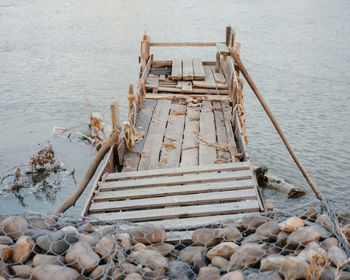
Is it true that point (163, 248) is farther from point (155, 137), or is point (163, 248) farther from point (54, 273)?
point (155, 137)

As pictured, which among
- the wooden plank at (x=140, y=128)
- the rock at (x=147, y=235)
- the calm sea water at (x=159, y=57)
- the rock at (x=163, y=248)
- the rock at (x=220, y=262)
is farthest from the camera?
the calm sea water at (x=159, y=57)

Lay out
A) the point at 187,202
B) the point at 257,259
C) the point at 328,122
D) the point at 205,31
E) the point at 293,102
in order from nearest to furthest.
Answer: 1. the point at 257,259
2. the point at 187,202
3. the point at 328,122
4. the point at 293,102
5. the point at 205,31

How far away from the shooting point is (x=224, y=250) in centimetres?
349

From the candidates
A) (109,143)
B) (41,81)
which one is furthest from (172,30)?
(109,143)

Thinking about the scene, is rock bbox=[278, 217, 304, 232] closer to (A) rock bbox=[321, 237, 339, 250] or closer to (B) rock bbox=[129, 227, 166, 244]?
(A) rock bbox=[321, 237, 339, 250]

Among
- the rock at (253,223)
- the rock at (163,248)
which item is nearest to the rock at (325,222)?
the rock at (253,223)

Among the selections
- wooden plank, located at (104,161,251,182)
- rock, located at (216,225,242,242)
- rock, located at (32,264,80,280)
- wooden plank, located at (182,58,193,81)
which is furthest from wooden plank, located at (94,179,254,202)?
wooden plank, located at (182,58,193,81)

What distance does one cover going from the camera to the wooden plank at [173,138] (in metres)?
7.20

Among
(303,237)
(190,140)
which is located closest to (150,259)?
(303,237)

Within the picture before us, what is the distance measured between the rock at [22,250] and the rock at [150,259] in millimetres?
996

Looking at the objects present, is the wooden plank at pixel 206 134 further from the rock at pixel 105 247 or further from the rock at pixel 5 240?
the rock at pixel 5 240

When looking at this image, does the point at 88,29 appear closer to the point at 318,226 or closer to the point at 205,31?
the point at 205,31

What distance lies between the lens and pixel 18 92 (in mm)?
19031

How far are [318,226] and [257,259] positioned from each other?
0.84 metres
